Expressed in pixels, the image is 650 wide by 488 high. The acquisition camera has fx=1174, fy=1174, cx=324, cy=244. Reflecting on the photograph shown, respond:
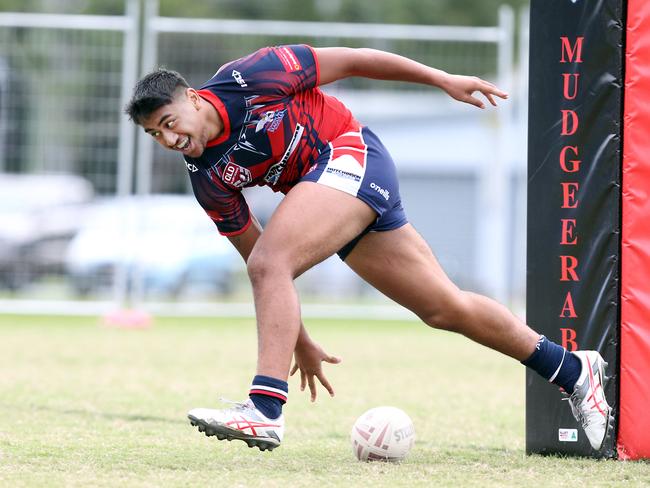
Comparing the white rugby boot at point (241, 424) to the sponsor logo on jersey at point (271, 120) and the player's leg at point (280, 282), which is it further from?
the sponsor logo on jersey at point (271, 120)

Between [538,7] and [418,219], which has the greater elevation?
[538,7]

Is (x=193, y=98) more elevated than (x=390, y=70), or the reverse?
(x=390, y=70)

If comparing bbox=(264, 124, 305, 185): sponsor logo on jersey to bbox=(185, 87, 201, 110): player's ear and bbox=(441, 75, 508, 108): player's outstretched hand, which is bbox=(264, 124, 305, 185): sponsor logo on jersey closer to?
bbox=(185, 87, 201, 110): player's ear

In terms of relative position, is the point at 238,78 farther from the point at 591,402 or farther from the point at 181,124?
the point at 591,402

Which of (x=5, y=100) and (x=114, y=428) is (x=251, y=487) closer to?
(x=114, y=428)

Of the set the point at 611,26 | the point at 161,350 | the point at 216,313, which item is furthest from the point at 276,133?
the point at 216,313

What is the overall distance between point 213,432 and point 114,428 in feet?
5.87

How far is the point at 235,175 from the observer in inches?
191

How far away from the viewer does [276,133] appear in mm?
4805

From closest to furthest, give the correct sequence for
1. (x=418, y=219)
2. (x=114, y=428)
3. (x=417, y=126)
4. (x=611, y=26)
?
(x=611, y=26), (x=114, y=428), (x=418, y=219), (x=417, y=126)

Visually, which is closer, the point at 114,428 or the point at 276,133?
the point at 276,133

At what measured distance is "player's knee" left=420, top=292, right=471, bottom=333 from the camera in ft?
16.0

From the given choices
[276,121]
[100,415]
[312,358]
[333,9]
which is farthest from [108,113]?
[333,9]

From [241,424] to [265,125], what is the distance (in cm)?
123
